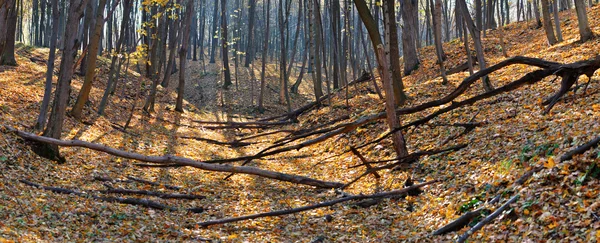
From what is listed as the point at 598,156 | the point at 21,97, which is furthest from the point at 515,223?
the point at 21,97

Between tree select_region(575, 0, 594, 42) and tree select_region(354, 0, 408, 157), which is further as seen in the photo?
tree select_region(575, 0, 594, 42)

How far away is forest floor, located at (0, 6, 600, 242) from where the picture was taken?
5.33 meters

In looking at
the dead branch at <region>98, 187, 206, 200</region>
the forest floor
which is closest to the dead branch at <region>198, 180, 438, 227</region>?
the forest floor

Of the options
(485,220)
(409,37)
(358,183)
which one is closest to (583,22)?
(409,37)

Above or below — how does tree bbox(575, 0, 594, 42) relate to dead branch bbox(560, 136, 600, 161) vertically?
above

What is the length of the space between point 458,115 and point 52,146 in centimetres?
898

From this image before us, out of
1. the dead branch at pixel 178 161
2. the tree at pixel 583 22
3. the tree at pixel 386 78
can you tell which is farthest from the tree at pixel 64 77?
the tree at pixel 583 22

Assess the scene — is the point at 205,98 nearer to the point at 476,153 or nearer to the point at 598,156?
the point at 476,153

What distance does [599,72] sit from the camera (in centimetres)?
963

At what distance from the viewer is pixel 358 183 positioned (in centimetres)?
945

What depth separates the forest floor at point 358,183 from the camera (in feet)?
17.5

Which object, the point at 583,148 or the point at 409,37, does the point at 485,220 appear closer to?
the point at 583,148

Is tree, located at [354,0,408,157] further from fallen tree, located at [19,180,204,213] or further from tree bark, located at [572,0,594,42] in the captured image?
tree bark, located at [572,0,594,42]

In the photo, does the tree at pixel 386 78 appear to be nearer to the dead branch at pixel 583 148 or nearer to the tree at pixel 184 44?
the dead branch at pixel 583 148
